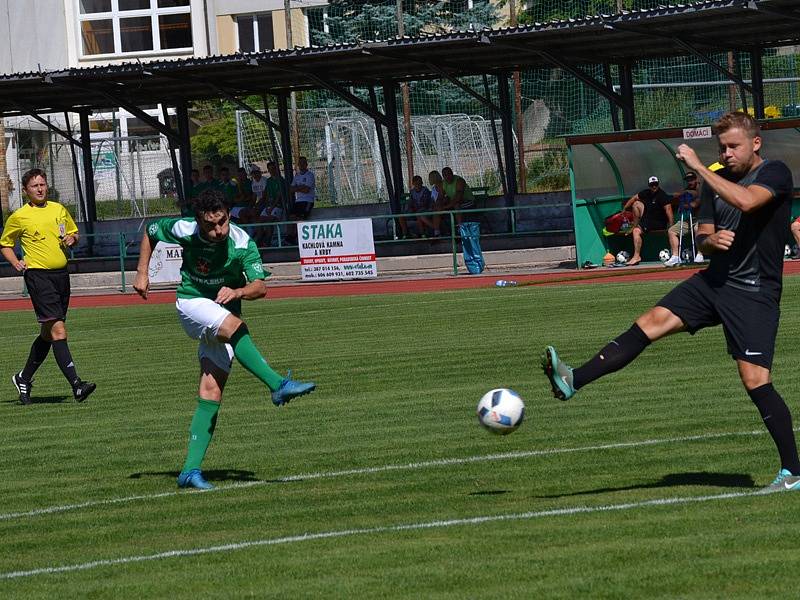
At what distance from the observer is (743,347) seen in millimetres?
7535

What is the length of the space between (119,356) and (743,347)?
41.2ft

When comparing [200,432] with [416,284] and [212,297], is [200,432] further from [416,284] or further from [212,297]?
[416,284]

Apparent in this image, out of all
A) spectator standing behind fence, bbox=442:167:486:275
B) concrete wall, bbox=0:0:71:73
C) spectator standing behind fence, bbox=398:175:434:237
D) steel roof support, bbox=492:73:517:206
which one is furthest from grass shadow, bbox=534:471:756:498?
concrete wall, bbox=0:0:71:73

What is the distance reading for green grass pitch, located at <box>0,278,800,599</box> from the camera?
623cm

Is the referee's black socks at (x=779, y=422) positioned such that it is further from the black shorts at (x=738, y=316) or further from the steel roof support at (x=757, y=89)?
the steel roof support at (x=757, y=89)

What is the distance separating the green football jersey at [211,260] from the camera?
8984 millimetres

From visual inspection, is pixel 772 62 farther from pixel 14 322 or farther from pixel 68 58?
pixel 68 58

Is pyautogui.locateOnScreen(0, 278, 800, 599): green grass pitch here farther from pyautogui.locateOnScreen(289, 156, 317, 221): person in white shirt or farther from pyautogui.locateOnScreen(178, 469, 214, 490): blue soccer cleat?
pyautogui.locateOnScreen(289, 156, 317, 221): person in white shirt

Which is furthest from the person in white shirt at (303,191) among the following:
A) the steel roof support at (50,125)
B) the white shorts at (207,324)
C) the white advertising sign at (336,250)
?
the white shorts at (207,324)

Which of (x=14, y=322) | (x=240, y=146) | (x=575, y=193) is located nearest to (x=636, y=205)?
(x=575, y=193)

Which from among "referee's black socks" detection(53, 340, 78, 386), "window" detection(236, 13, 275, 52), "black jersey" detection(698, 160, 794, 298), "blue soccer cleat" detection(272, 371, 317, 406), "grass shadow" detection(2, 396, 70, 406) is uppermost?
"window" detection(236, 13, 275, 52)

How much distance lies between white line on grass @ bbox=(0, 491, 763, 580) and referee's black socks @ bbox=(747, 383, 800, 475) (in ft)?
0.77

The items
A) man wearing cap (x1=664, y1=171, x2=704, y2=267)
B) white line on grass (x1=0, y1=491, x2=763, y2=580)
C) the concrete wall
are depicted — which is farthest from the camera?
the concrete wall

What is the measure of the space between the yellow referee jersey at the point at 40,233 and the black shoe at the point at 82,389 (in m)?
1.29
